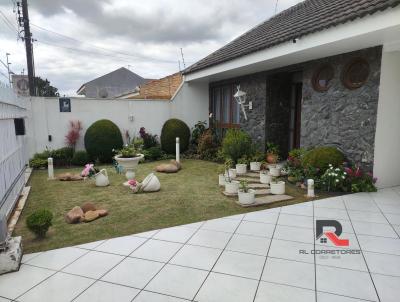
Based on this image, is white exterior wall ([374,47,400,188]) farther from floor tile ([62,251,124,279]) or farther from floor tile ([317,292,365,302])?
floor tile ([62,251,124,279])

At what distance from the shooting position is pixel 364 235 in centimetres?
385

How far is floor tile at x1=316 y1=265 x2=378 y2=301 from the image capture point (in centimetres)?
257

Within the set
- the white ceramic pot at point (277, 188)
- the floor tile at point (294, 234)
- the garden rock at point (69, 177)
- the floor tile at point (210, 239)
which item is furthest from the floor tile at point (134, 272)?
the garden rock at point (69, 177)

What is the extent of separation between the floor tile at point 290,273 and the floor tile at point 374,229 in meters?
1.40

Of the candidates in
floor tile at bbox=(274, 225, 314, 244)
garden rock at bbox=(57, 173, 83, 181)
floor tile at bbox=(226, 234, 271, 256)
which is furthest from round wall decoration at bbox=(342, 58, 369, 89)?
garden rock at bbox=(57, 173, 83, 181)

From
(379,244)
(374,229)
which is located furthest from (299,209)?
(379,244)

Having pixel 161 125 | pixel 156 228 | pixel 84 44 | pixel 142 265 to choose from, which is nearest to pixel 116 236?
pixel 156 228

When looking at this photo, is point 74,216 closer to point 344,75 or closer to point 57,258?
point 57,258

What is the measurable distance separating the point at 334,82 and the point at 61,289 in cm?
677

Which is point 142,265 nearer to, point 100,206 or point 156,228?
point 156,228

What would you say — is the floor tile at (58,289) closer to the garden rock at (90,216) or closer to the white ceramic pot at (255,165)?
the garden rock at (90,216)

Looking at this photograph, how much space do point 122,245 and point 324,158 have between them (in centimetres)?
478

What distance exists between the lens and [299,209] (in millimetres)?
4953

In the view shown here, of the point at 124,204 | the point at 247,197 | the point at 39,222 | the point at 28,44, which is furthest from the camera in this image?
the point at 28,44
